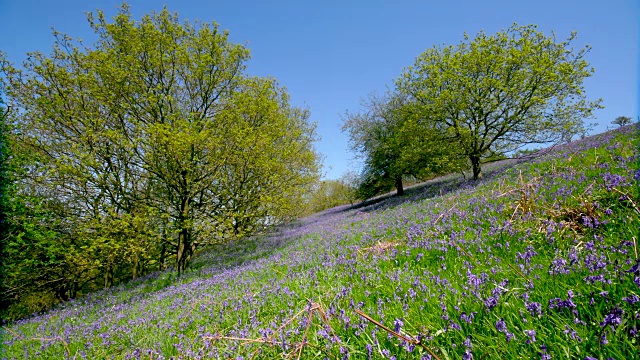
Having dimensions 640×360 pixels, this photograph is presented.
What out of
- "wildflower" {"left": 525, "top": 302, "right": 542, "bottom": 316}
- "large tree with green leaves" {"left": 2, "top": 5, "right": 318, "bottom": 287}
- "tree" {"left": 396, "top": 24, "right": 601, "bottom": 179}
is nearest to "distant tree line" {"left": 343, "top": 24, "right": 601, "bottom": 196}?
"tree" {"left": 396, "top": 24, "right": 601, "bottom": 179}

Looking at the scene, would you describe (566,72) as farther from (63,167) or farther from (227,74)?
(63,167)

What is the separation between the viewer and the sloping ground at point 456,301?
5.94 ft

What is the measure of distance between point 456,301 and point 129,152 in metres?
12.6

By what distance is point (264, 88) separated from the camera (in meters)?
13.1

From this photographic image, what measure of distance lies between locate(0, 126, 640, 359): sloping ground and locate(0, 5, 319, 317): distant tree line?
18.9ft

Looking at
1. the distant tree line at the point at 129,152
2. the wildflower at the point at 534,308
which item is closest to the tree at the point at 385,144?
the distant tree line at the point at 129,152

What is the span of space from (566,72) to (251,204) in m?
17.5

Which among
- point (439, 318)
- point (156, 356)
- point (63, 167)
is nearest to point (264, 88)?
point (63, 167)

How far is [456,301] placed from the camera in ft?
8.08

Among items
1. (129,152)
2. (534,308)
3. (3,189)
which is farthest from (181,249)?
(534,308)

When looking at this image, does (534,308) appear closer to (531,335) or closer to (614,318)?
(531,335)

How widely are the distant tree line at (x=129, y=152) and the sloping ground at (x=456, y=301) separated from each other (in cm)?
575

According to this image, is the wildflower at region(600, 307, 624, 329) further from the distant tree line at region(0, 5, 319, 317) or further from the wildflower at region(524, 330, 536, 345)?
the distant tree line at region(0, 5, 319, 317)

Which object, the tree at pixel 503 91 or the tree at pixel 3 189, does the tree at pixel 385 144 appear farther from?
the tree at pixel 3 189
